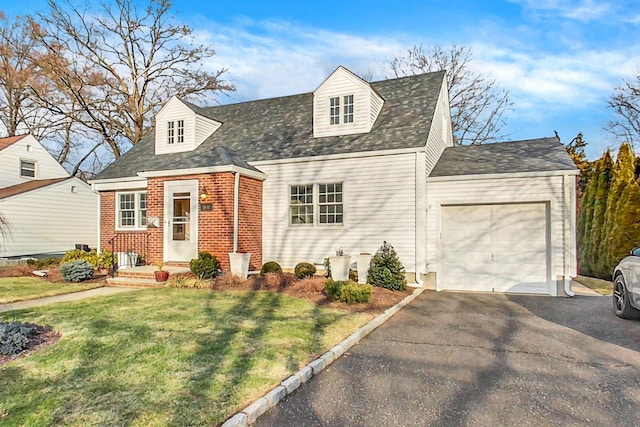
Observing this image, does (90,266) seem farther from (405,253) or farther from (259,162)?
(405,253)

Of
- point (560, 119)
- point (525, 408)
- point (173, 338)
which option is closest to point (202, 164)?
point (173, 338)

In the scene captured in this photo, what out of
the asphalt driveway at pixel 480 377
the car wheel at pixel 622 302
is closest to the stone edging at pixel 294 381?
the asphalt driveway at pixel 480 377

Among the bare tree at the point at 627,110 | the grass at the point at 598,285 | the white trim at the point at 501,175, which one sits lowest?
the grass at the point at 598,285

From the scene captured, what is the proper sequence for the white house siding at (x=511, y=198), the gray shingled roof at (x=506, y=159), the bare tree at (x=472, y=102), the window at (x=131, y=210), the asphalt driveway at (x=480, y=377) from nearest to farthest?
the asphalt driveway at (x=480, y=377), the white house siding at (x=511, y=198), the gray shingled roof at (x=506, y=159), the window at (x=131, y=210), the bare tree at (x=472, y=102)

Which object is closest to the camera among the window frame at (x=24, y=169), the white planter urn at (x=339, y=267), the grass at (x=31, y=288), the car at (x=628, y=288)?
the car at (x=628, y=288)

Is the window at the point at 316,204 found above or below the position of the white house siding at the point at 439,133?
below

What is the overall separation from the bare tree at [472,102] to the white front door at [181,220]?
61.2 feet

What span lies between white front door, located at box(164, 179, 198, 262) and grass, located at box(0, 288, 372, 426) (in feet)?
12.8

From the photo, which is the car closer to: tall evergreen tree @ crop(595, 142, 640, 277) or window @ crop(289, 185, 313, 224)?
tall evergreen tree @ crop(595, 142, 640, 277)

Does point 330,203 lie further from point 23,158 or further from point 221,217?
point 23,158

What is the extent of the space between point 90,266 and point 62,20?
18714 mm

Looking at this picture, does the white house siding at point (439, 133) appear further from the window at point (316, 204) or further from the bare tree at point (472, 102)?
the bare tree at point (472, 102)

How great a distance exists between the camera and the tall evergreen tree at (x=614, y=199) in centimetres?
1283

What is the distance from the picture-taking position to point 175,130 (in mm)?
14688
